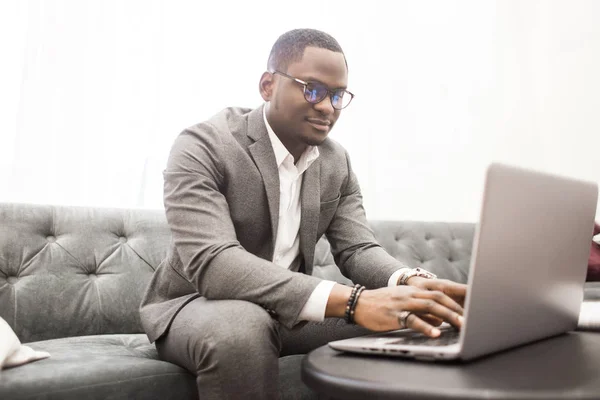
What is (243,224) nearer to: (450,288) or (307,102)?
(307,102)

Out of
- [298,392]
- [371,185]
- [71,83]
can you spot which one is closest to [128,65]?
[71,83]

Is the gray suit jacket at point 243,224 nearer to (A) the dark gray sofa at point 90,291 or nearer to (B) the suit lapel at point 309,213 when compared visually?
(B) the suit lapel at point 309,213

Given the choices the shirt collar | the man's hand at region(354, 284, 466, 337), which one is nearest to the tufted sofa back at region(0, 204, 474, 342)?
the shirt collar

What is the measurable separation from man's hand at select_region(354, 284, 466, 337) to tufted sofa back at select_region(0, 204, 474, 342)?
986mm

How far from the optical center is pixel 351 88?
2.70m

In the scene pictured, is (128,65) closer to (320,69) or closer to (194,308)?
(320,69)

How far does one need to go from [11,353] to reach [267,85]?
2.84ft

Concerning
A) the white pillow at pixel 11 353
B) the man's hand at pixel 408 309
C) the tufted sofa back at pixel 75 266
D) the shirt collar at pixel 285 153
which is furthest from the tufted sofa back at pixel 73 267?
the man's hand at pixel 408 309

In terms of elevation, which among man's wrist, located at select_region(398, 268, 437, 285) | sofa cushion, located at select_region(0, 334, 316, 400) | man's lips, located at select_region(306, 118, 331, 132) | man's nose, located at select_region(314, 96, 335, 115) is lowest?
sofa cushion, located at select_region(0, 334, 316, 400)

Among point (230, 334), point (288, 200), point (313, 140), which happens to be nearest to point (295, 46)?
point (313, 140)

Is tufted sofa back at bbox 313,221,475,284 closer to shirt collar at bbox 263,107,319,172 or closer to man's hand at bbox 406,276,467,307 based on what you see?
shirt collar at bbox 263,107,319,172

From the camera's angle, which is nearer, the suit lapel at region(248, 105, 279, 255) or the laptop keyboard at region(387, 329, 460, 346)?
the laptop keyboard at region(387, 329, 460, 346)

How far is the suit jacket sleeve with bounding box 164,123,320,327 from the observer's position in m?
1.04

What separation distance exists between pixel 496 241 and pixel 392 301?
26cm
